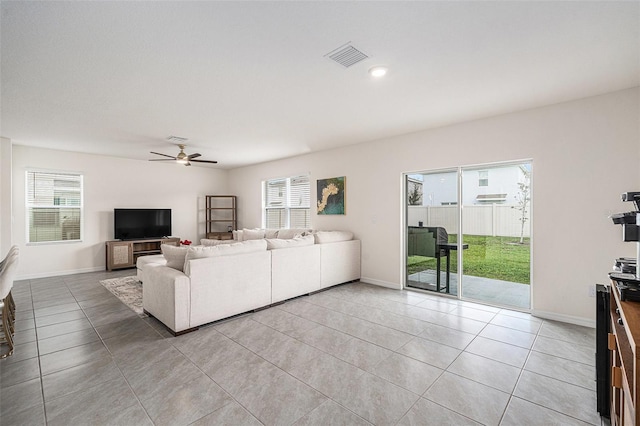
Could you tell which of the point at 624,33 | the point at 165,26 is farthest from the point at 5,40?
the point at 624,33

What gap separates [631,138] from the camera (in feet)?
10.1

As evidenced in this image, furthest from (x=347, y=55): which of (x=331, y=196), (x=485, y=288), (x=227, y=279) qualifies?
(x=485, y=288)

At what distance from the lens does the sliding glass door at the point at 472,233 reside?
396cm

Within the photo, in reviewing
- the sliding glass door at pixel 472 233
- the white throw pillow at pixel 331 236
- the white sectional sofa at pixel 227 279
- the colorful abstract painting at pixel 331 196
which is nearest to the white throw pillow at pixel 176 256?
the white sectional sofa at pixel 227 279

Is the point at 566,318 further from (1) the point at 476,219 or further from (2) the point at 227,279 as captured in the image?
(2) the point at 227,279

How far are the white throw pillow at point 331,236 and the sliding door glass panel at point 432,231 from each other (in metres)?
1.11

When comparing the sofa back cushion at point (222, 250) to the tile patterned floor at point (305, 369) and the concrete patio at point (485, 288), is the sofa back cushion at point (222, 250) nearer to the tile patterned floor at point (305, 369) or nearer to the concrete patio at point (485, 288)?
the tile patterned floor at point (305, 369)

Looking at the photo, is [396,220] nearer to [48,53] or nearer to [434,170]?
[434,170]

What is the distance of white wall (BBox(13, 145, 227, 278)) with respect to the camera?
18.7 feet

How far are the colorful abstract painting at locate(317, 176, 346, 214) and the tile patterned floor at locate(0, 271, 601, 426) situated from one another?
8.11 ft

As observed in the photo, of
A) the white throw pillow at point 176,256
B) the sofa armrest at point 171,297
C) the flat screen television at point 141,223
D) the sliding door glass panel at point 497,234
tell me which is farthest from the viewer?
the flat screen television at point 141,223

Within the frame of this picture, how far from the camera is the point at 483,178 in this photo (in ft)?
13.8

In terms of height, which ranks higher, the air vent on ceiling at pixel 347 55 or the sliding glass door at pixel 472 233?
the air vent on ceiling at pixel 347 55

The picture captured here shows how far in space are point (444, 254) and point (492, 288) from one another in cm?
81
